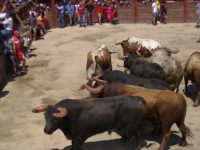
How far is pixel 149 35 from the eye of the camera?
21172 millimetres

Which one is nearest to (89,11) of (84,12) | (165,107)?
(84,12)

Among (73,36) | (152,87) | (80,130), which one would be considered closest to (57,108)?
(80,130)

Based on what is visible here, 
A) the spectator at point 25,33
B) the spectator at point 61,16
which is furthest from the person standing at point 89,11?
the spectator at point 25,33

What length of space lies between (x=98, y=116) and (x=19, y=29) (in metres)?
10.9

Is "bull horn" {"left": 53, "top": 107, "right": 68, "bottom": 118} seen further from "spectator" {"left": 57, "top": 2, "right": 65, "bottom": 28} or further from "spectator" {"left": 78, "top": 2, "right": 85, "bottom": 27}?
"spectator" {"left": 78, "top": 2, "right": 85, "bottom": 27}

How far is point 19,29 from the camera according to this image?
755 inches

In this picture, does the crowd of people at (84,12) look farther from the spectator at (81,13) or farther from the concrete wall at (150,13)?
the concrete wall at (150,13)

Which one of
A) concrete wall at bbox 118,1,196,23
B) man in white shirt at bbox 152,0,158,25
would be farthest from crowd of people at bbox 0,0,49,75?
man in white shirt at bbox 152,0,158,25

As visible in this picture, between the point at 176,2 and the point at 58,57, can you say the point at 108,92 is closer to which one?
the point at 58,57

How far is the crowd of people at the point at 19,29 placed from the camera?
15.2m

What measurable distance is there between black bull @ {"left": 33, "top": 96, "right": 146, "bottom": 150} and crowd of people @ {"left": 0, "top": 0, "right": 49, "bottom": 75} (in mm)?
6496

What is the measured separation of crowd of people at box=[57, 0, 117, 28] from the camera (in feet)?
79.0

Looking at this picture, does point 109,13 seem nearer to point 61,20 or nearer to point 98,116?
point 61,20

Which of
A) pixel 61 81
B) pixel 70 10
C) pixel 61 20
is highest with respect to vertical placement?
pixel 70 10
